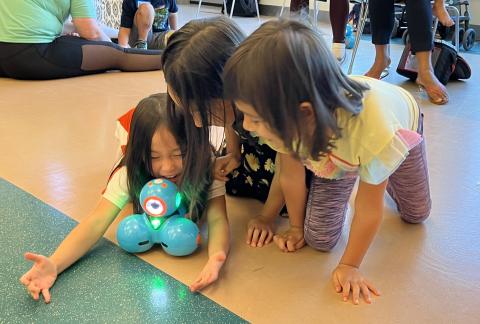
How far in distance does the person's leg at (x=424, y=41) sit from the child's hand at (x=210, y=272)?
1.38 meters

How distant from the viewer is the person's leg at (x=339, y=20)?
2.13 meters

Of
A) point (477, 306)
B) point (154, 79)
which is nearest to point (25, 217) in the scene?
point (477, 306)

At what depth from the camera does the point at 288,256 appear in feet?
2.94

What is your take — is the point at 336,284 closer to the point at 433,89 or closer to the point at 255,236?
the point at 255,236

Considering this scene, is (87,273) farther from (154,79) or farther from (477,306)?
(154,79)

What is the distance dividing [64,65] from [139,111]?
137cm

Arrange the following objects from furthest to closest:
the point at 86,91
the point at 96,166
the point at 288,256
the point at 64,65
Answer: the point at 64,65
the point at 86,91
the point at 96,166
the point at 288,256

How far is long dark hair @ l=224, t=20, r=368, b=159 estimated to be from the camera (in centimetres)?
58

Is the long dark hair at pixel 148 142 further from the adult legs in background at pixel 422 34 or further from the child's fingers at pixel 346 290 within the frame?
the adult legs in background at pixel 422 34

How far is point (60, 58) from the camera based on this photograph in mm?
2092

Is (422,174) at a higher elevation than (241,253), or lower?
higher

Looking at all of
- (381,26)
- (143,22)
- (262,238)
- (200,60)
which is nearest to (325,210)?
(262,238)

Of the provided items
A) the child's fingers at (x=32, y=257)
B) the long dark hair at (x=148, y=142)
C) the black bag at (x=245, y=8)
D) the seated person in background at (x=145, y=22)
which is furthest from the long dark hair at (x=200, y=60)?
the black bag at (x=245, y=8)

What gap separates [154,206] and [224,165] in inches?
7.4
